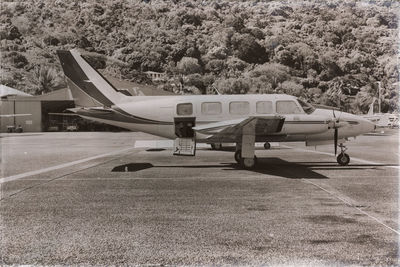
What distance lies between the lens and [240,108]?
57.2 feet

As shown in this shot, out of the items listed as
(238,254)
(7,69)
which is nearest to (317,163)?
(238,254)

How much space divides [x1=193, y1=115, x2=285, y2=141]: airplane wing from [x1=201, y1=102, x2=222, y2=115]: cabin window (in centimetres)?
62

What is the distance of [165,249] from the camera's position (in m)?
5.82

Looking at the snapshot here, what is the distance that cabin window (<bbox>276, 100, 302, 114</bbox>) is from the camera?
55.9ft

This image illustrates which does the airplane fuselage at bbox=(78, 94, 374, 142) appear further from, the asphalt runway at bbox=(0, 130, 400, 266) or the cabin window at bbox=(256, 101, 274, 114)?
the asphalt runway at bbox=(0, 130, 400, 266)

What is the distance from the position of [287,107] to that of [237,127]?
2.90 meters

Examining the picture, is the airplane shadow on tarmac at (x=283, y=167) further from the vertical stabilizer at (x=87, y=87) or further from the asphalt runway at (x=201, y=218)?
the vertical stabilizer at (x=87, y=87)

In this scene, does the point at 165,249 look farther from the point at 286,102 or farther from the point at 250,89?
the point at 250,89

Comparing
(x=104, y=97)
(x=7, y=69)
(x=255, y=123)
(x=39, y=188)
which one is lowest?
(x=39, y=188)

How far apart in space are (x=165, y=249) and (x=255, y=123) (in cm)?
1015

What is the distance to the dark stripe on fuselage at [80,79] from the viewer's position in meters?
18.6

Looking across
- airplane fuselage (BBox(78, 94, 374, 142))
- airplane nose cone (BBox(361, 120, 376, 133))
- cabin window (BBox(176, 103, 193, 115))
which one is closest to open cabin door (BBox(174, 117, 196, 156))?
airplane fuselage (BBox(78, 94, 374, 142))

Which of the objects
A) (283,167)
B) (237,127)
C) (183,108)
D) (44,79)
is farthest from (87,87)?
(44,79)

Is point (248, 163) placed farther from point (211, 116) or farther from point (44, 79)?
point (44, 79)
